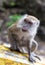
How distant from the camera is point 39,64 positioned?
611cm

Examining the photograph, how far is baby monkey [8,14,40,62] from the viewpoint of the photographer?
6059 millimetres

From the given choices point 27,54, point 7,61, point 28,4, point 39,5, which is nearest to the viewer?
point 7,61

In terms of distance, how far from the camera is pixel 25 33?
6.23 metres

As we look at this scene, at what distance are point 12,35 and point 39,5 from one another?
7.44 m

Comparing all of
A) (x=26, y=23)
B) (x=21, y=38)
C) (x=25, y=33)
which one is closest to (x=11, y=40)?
(x=21, y=38)

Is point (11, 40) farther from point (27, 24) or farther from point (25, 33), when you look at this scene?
point (27, 24)

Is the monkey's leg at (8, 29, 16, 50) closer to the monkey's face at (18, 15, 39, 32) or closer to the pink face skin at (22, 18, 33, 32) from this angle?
the monkey's face at (18, 15, 39, 32)

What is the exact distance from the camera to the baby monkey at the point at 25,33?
606 cm

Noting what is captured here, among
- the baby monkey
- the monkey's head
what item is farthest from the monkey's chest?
the monkey's head

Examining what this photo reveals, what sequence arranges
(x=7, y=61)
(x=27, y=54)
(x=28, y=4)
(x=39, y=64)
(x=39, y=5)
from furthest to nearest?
(x=28, y=4) → (x=39, y=5) → (x=27, y=54) → (x=39, y=64) → (x=7, y=61)

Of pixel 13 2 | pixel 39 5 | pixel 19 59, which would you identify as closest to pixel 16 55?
pixel 19 59

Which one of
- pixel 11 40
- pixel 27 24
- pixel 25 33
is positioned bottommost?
pixel 11 40

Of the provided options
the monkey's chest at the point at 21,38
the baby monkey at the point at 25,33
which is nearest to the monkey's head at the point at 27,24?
the baby monkey at the point at 25,33

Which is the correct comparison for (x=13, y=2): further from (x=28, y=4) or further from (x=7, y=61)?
(x=7, y=61)
